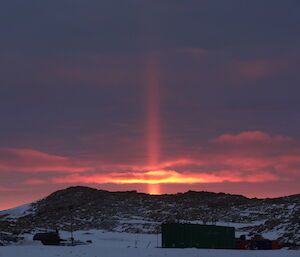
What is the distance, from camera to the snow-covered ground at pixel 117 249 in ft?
164

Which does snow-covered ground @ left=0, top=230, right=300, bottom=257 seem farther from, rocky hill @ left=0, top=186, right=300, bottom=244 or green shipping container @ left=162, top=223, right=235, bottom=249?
rocky hill @ left=0, top=186, right=300, bottom=244

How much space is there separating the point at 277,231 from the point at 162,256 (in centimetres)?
4576

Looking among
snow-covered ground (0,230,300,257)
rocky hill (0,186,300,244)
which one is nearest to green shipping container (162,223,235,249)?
snow-covered ground (0,230,300,257)

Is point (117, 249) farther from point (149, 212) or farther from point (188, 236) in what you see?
point (149, 212)

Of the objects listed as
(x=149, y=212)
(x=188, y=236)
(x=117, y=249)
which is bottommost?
(x=117, y=249)

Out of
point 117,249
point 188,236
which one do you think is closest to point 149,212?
point 188,236

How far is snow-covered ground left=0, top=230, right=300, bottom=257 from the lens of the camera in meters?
49.9

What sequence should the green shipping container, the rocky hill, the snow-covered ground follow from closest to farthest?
1. the snow-covered ground
2. the green shipping container
3. the rocky hill

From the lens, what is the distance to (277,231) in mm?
88875

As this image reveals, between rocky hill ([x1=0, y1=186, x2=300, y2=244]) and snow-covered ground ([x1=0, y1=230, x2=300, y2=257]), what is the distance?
802 centimetres

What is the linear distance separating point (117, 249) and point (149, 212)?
62948mm

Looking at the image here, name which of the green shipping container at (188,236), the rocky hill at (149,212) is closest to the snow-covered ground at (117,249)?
the green shipping container at (188,236)

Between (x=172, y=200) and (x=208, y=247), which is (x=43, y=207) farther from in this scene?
(x=208, y=247)

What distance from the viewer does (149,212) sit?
11888 cm
